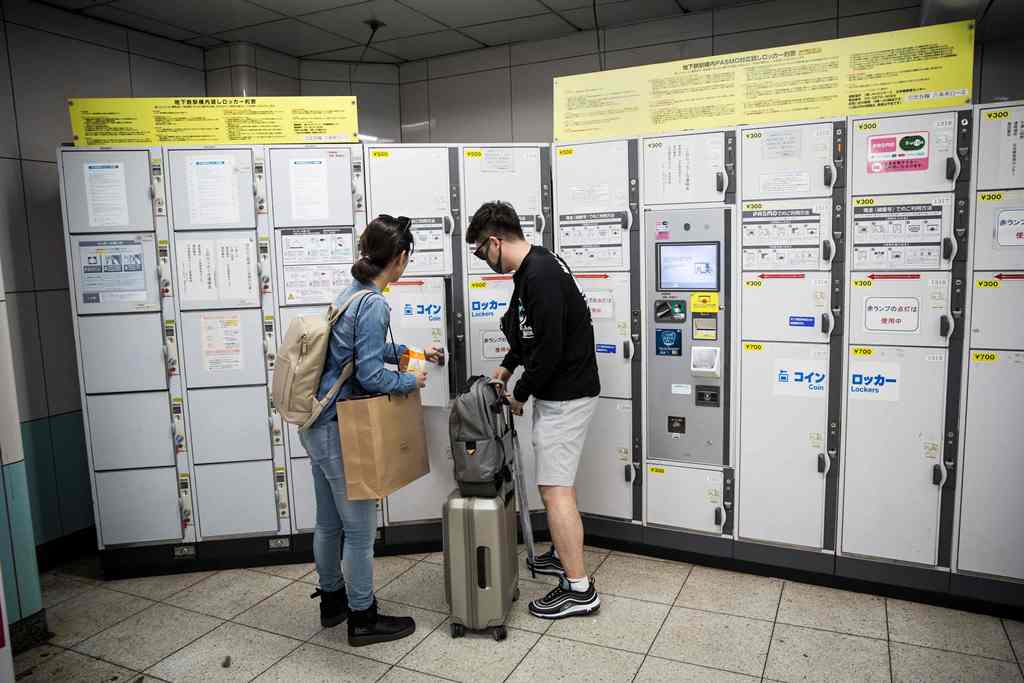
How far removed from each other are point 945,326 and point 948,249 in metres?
0.33

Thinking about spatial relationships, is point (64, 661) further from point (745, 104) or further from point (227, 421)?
point (745, 104)

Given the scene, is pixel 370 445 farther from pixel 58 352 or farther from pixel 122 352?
pixel 58 352

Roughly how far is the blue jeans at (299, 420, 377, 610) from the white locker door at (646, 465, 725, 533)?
156 centimetres

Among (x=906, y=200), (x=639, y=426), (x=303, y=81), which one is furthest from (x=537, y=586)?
(x=303, y=81)

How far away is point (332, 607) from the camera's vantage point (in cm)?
292

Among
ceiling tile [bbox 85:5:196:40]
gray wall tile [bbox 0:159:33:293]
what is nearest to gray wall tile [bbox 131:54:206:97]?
ceiling tile [bbox 85:5:196:40]

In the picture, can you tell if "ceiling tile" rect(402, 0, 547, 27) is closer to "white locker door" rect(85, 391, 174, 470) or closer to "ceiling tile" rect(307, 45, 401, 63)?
"ceiling tile" rect(307, 45, 401, 63)

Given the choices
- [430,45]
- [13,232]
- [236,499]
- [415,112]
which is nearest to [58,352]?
[13,232]

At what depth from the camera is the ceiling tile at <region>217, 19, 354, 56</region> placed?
15.8 feet

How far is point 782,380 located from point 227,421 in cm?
288

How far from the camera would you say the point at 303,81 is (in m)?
5.75

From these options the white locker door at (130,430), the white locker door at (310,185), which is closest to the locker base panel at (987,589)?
the white locker door at (310,185)

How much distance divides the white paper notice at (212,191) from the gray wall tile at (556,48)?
287 cm

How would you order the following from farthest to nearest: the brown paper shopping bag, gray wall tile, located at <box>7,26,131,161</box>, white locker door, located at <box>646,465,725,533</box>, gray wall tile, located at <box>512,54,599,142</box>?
gray wall tile, located at <box>512,54,599,142</box> → gray wall tile, located at <box>7,26,131,161</box> → white locker door, located at <box>646,465,725,533</box> → the brown paper shopping bag
